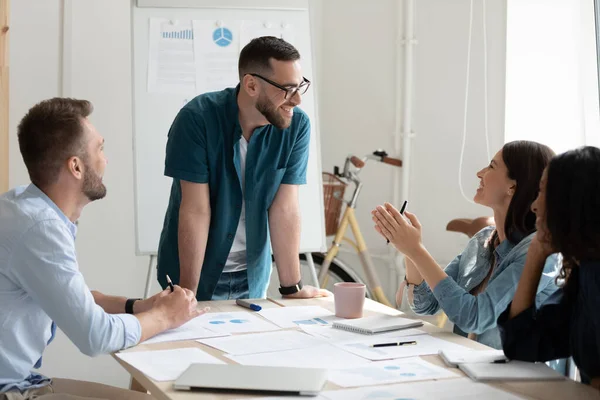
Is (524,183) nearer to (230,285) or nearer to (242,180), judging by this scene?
(242,180)

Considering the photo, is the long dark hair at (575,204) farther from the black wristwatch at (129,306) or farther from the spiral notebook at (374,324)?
the black wristwatch at (129,306)

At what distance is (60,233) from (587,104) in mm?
2507

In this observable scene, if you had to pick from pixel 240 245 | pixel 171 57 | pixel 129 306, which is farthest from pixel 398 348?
pixel 171 57

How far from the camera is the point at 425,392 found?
1.33 m

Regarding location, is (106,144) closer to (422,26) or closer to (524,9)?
(422,26)

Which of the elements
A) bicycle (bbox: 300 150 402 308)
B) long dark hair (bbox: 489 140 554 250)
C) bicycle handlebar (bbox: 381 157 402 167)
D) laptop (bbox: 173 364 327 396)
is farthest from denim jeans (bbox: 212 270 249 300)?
bicycle handlebar (bbox: 381 157 402 167)

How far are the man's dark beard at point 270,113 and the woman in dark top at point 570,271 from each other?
3.15ft

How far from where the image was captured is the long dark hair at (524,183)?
1.88 meters

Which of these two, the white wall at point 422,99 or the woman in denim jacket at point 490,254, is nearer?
the woman in denim jacket at point 490,254

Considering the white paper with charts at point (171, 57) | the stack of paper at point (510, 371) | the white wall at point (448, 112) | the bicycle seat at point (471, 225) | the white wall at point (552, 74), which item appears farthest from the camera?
the white wall at point (448, 112)

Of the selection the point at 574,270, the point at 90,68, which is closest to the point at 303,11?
the point at 90,68

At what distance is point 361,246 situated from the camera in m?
3.99

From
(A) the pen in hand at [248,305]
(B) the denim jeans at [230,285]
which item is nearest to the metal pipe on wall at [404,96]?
(B) the denim jeans at [230,285]

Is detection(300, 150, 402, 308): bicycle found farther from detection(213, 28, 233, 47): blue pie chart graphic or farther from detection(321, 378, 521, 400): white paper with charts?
detection(321, 378, 521, 400): white paper with charts
